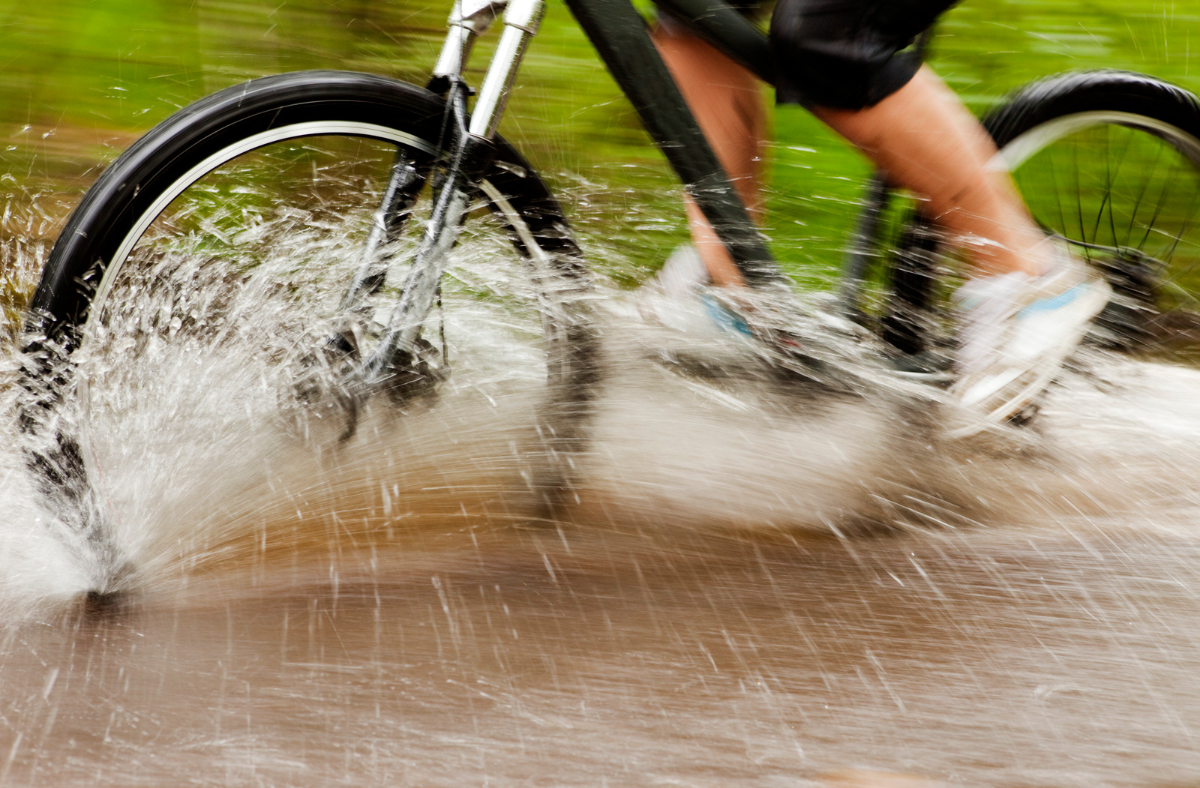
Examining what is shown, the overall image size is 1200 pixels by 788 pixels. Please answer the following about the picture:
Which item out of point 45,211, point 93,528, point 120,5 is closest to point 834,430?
point 93,528

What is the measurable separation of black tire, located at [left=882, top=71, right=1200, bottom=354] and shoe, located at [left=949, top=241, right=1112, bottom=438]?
0.41 ft

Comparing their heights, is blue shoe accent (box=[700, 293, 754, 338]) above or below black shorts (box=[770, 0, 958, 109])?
below

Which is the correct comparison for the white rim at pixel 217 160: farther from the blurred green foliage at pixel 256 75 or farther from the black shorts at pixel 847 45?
the blurred green foliage at pixel 256 75

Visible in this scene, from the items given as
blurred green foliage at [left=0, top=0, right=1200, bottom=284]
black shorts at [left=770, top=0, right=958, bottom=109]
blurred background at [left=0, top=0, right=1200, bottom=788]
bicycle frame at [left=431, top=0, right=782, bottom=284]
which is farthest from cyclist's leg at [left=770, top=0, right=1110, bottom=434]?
blurred green foliage at [left=0, top=0, right=1200, bottom=284]

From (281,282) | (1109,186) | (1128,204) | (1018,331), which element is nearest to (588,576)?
(281,282)

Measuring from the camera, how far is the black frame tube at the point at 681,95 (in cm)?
172

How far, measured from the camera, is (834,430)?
2.04m

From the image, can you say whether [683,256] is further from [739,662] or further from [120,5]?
[120,5]

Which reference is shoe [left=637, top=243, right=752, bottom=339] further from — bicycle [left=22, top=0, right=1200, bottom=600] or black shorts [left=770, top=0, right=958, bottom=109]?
black shorts [left=770, top=0, right=958, bottom=109]

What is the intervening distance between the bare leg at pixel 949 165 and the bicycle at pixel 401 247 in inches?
5.1

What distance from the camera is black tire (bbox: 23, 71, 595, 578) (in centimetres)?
151

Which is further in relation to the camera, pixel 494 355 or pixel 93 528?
pixel 494 355

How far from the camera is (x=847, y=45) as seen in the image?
1.67 meters

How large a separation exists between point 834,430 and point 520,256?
0.72 meters
